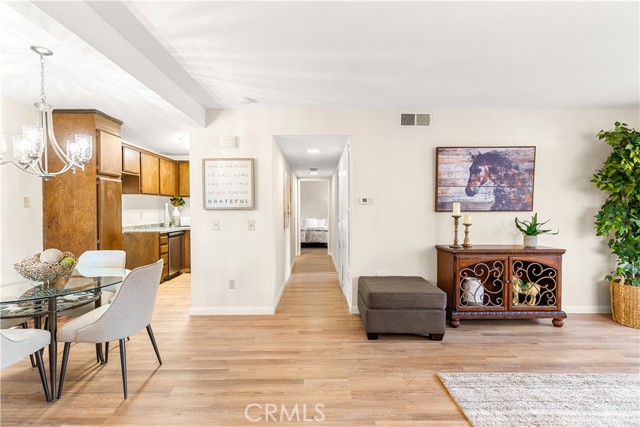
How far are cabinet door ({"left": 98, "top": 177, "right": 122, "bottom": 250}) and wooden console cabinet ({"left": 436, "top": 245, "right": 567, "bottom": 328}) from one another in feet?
12.3

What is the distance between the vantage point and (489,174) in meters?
3.56

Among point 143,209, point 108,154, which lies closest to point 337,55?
point 108,154

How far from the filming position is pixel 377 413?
189 cm

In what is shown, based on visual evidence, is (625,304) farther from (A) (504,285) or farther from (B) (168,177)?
(B) (168,177)

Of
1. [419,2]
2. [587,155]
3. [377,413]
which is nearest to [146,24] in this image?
[419,2]

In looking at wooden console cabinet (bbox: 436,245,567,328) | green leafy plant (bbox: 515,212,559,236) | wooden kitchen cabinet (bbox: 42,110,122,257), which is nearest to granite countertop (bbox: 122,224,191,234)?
wooden kitchen cabinet (bbox: 42,110,122,257)

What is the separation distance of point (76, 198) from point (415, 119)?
384cm

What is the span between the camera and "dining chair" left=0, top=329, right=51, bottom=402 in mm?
1678

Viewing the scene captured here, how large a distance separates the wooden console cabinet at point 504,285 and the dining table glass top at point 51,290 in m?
3.03

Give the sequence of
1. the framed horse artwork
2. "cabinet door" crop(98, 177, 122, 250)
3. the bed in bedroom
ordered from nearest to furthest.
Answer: "cabinet door" crop(98, 177, 122, 250)
the framed horse artwork
the bed in bedroom

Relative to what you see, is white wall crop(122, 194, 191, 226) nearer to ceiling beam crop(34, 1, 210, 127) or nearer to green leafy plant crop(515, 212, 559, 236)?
ceiling beam crop(34, 1, 210, 127)

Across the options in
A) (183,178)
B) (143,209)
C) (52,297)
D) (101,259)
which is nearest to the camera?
(52,297)

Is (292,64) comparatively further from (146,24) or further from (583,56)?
(583,56)

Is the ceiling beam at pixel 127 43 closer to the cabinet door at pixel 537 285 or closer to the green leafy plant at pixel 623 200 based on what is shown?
the cabinet door at pixel 537 285
